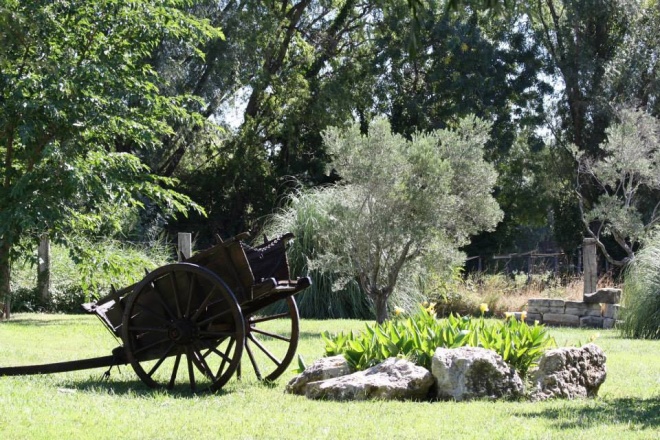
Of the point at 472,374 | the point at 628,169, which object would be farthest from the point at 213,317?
the point at 628,169

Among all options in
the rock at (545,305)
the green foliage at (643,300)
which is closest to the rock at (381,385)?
the green foliage at (643,300)

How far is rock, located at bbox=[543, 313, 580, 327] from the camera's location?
18125mm

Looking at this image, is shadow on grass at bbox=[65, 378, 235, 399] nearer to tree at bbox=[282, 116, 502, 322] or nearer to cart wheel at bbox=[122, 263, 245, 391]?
cart wheel at bbox=[122, 263, 245, 391]

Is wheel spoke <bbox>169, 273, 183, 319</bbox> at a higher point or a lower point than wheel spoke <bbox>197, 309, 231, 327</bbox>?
higher

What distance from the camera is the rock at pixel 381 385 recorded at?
25.6 feet

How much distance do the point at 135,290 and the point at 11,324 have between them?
364 inches

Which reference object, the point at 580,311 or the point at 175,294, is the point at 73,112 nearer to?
the point at 175,294

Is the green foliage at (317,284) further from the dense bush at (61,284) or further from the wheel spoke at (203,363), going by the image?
the wheel spoke at (203,363)

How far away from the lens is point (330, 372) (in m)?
8.42

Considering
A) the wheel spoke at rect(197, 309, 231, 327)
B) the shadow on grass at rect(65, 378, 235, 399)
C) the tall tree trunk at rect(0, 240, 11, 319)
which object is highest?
the tall tree trunk at rect(0, 240, 11, 319)

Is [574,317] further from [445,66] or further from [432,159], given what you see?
[445,66]

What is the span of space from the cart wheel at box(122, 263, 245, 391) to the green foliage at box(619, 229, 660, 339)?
8.91m

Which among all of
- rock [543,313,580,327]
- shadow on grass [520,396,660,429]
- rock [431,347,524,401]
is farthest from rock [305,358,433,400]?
rock [543,313,580,327]

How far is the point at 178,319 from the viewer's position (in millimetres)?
8305
